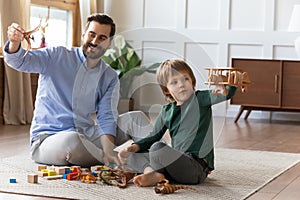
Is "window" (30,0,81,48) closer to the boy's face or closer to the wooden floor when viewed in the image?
the wooden floor

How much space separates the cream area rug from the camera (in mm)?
2393

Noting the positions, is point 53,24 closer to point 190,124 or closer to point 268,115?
point 268,115

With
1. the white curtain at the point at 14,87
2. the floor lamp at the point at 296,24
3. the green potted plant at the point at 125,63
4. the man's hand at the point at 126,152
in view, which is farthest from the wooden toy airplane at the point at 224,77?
the floor lamp at the point at 296,24

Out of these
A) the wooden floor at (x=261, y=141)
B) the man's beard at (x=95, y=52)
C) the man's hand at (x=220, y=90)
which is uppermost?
the man's beard at (x=95, y=52)

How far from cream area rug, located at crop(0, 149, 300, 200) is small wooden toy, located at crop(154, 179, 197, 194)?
0.02 m

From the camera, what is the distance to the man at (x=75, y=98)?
2.80m

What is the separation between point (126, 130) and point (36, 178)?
17.3 inches

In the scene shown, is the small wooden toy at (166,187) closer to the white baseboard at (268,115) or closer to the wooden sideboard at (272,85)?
the wooden sideboard at (272,85)

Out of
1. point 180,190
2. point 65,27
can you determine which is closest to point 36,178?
point 180,190

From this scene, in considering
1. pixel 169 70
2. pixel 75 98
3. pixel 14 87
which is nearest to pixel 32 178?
pixel 75 98

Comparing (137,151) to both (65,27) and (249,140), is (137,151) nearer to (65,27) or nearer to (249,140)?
(249,140)

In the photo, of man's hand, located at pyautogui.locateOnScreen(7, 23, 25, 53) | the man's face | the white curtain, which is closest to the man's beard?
the man's face

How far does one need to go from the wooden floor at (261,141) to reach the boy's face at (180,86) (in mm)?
278

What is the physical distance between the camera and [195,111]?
2.61 meters
